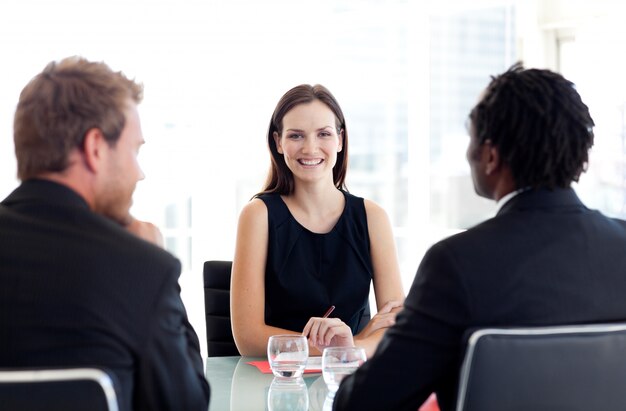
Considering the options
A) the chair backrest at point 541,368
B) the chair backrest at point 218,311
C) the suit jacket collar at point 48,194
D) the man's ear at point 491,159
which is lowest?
the chair backrest at point 218,311

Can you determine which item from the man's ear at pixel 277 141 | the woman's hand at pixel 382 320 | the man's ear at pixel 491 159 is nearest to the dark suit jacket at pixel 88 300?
the man's ear at pixel 491 159

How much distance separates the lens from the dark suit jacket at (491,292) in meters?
1.34

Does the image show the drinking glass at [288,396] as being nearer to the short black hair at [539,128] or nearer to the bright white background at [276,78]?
the short black hair at [539,128]

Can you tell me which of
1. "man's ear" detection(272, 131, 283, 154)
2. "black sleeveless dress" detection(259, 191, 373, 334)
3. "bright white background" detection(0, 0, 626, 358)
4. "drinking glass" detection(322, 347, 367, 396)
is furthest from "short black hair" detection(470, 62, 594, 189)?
"bright white background" detection(0, 0, 626, 358)

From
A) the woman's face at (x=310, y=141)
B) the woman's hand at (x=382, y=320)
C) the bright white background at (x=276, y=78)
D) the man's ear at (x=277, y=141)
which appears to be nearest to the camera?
the woman's hand at (x=382, y=320)

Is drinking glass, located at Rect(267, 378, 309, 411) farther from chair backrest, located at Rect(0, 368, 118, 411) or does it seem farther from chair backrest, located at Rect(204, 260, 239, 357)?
chair backrest, located at Rect(204, 260, 239, 357)

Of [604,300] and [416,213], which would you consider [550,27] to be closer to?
[416,213]

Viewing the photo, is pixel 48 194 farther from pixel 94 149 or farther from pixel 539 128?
pixel 539 128

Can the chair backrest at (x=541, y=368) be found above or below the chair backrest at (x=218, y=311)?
above

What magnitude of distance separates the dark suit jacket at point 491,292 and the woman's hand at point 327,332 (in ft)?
2.43

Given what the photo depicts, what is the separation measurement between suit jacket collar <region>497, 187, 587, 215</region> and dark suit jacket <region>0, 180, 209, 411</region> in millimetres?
598

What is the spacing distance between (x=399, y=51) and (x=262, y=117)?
3.83ft

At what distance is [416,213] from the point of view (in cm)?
535

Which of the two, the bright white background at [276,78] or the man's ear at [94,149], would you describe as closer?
the man's ear at [94,149]
